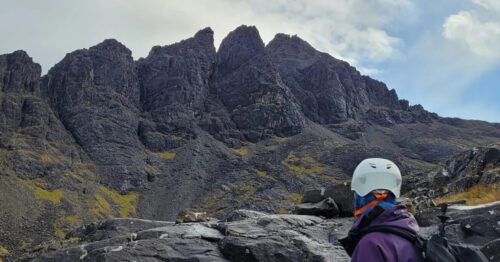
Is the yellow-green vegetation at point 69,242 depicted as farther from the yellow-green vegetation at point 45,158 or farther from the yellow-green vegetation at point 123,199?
the yellow-green vegetation at point 45,158

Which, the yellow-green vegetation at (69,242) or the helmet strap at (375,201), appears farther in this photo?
the yellow-green vegetation at (69,242)

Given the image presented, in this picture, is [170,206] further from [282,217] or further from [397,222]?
[397,222]

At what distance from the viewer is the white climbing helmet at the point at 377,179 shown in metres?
5.86

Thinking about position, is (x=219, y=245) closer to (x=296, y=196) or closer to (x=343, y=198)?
(x=343, y=198)

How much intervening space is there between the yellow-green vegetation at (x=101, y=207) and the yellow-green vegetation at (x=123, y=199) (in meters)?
4.80

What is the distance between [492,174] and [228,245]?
47.0 feet

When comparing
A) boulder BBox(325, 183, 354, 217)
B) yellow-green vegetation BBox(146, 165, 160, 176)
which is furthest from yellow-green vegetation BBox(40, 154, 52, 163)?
boulder BBox(325, 183, 354, 217)

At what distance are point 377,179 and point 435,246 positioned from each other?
4.28ft

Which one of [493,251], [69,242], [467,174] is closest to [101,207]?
[69,242]

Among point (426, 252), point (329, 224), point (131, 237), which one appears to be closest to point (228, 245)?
point (131, 237)

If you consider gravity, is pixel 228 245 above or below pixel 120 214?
above

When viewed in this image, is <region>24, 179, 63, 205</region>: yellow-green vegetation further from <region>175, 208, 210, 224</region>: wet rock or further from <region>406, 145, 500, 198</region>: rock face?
<region>406, 145, 500, 198</region>: rock face

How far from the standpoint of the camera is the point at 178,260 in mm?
19031

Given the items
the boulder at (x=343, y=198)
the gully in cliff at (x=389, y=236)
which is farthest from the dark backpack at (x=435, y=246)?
the boulder at (x=343, y=198)
